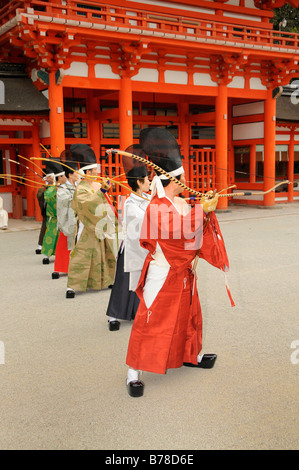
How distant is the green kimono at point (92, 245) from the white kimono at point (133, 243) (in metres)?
1.24

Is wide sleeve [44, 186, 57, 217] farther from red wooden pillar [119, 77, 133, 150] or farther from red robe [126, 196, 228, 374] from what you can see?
red wooden pillar [119, 77, 133, 150]

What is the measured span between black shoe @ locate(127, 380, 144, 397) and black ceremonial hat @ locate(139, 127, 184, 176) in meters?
1.46

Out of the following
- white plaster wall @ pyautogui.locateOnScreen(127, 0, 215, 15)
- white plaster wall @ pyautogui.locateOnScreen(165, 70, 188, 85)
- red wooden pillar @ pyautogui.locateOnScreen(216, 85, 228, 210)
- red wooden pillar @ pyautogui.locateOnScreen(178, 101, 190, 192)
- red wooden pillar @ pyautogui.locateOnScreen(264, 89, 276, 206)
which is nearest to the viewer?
white plaster wall @ pyautogui.locateOnScreen(127, 0, 215, 15)

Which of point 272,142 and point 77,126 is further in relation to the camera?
point 272,142

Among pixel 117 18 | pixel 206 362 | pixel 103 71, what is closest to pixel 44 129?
pixel 103 71

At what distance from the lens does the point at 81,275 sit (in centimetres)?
570

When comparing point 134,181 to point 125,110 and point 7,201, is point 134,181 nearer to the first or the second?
point 125,110

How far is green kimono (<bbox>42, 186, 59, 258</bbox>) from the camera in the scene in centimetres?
750

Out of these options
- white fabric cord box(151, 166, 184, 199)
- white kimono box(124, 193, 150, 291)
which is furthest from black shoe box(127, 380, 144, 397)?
white fabric cord box(151, 166, 184, 199)

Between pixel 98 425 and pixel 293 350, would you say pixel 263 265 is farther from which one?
pixel 98 425

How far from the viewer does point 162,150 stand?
314 cm

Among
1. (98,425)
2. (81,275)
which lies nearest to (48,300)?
(81,275)

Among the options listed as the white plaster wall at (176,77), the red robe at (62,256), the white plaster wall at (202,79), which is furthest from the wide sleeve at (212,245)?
the white plaster wall at (202,79)

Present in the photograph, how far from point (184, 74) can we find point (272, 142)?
383 centimetres
